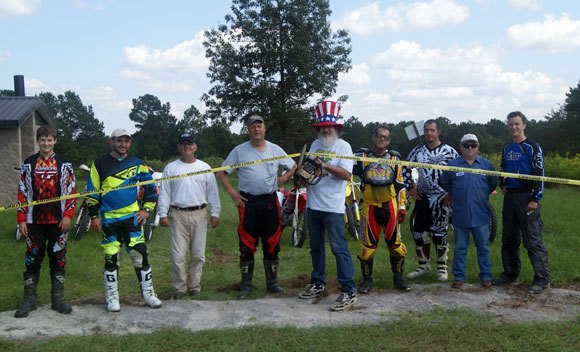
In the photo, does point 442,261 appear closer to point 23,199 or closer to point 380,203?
point 380,203

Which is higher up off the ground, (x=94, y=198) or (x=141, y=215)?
(x=94, y=198)

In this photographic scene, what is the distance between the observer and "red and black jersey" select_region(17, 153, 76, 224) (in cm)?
493

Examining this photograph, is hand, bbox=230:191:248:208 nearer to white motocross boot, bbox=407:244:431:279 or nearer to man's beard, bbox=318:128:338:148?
man's beard, bbox=318:128:338:148

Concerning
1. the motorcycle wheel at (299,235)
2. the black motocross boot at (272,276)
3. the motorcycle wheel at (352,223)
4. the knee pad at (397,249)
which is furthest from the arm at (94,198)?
the motorcycle wheel at (352,223)

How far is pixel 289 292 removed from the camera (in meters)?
5.85

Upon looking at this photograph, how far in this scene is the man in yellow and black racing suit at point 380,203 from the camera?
574 cm

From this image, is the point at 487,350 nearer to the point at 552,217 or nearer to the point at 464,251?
the point at 464,251

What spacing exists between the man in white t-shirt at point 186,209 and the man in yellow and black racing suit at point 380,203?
67.7 inches

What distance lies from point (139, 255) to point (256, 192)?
1.38m

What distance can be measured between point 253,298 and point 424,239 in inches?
92.2

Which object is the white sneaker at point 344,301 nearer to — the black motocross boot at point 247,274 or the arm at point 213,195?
the black motocross boot at point 247,274

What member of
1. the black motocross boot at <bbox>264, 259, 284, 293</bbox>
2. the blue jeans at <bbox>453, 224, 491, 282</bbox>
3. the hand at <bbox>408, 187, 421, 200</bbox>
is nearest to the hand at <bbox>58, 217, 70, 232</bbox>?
the black motocross boot at <bbox>264, 259, 284, 293</bbox>

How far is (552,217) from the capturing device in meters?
11.3

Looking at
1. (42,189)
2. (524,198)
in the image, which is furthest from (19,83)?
(524,198)
